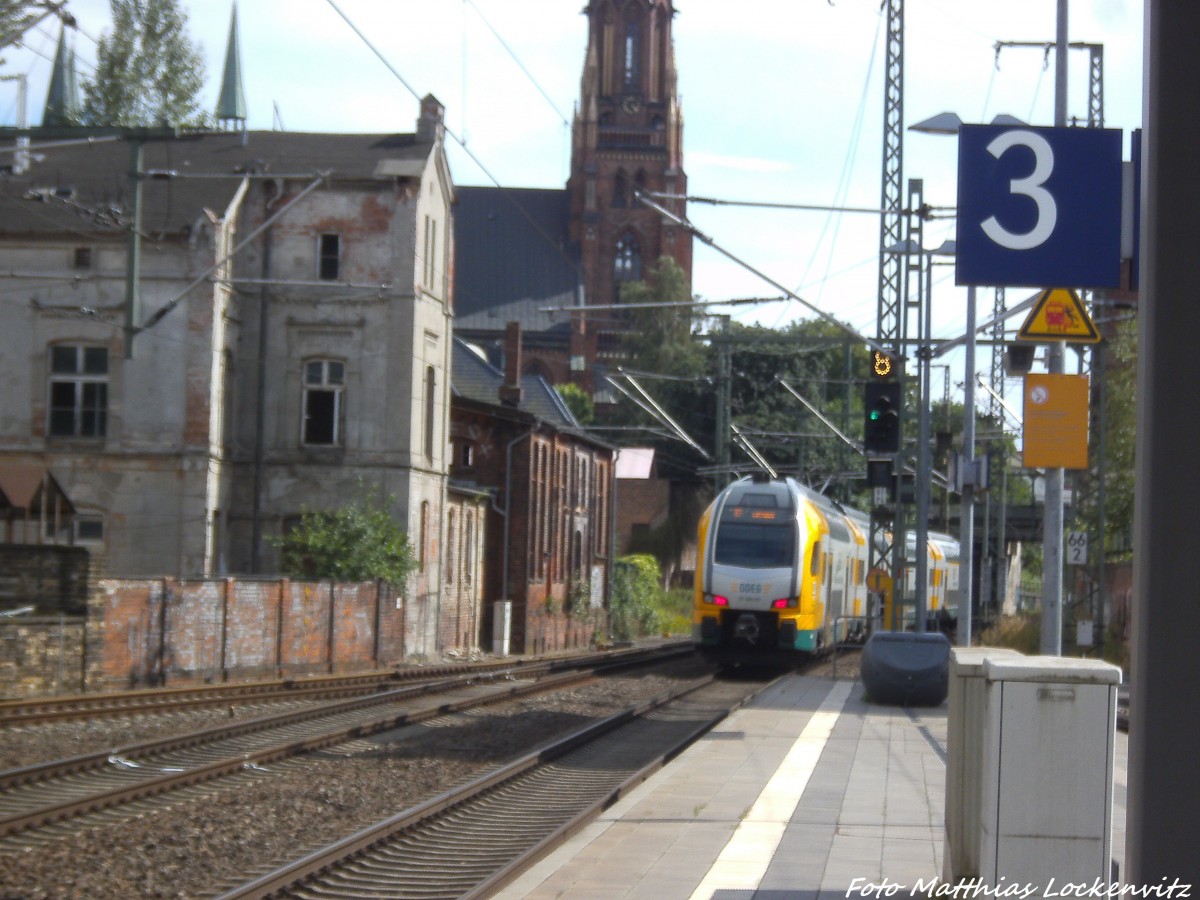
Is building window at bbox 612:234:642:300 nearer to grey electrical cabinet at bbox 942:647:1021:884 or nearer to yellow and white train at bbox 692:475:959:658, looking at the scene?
yellow and white train at bbox 692:475:959:658

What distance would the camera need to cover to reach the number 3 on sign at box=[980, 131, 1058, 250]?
1091 cm

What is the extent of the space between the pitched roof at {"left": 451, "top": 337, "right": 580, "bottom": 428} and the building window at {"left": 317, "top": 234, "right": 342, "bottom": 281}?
53.6ft

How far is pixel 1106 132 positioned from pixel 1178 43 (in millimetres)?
7358

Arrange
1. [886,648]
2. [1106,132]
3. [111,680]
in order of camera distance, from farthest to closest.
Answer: [111,680]
[886,648]
[1106,132]

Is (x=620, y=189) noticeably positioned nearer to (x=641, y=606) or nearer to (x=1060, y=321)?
(x=641, y=606)

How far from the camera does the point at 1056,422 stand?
12977mm

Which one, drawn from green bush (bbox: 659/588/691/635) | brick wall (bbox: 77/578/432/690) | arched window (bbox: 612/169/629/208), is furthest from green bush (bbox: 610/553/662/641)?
arched window (bbox: 612/169/629/208)

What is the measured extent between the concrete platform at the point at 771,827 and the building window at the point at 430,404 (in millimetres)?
24229

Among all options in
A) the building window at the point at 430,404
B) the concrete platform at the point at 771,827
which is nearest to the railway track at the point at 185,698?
the concrete platform at the point at 771,827

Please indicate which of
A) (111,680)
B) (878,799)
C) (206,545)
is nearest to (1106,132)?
(878,799)

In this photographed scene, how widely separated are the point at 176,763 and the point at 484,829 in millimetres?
4237

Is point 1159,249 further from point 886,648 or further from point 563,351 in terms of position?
point 563,351

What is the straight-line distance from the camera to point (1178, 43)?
3.87 m

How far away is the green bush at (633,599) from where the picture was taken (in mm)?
58281
